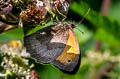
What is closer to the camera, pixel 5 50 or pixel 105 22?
pixel 5 50

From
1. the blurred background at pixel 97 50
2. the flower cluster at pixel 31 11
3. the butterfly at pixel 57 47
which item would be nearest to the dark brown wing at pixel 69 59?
the butterfly at pixel 57 47

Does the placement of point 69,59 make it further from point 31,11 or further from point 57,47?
point 31,11

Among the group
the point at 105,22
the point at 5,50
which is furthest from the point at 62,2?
the point at 105,22

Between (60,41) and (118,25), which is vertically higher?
(60,41)

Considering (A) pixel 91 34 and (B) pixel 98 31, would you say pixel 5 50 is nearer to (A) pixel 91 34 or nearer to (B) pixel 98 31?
(B) pixel 98 31

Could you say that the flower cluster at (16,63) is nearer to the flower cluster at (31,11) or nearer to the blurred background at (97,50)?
the flower cluster at (31,11)

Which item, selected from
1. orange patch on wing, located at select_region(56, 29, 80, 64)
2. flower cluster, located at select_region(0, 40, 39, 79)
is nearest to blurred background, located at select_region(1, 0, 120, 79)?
flower cluster, located at select_region(0, 40, 39, 79)
